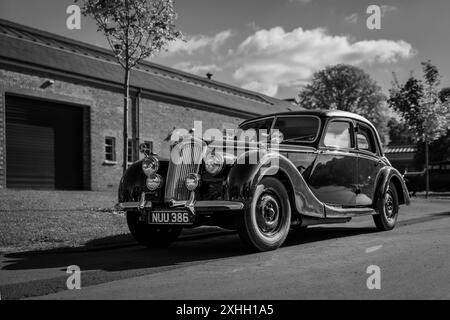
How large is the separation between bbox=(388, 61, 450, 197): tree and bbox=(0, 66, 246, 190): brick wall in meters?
11.3

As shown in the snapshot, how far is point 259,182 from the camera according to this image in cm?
632

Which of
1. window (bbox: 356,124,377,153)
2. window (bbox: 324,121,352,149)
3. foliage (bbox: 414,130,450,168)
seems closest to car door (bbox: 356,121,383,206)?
window (bbox: 356,124,377,153)

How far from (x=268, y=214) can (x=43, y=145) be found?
16.5m

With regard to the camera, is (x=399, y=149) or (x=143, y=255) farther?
(x=399, y=149)

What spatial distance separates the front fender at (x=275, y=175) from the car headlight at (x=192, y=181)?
38 centimetres

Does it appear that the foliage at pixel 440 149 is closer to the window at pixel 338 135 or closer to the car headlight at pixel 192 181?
the window at pixel 338 135

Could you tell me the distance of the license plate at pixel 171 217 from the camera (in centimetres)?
616

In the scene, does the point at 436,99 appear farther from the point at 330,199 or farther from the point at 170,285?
the point at 170,285

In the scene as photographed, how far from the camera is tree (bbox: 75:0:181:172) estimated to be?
40.5ft

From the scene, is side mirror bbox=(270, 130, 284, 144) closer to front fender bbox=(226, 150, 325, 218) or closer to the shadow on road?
front fender bbox=(226, 150, 325, 218)

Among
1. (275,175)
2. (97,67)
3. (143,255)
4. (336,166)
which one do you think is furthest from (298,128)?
(97,67)

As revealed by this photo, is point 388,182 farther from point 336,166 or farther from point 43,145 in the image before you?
point 43,145

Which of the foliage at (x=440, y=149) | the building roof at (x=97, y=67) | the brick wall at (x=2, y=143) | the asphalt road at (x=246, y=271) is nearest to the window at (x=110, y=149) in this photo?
the building roof at (x=97, y=67)
